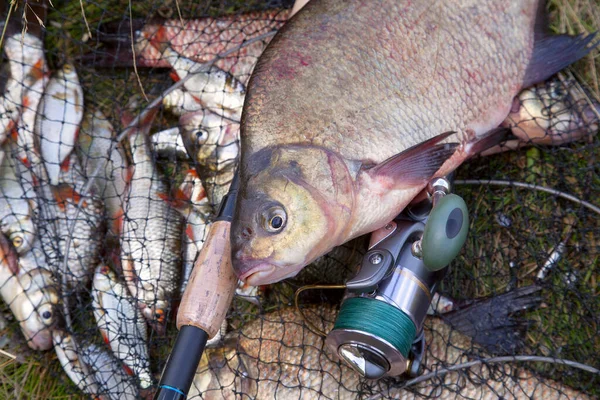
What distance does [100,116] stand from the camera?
119 inches

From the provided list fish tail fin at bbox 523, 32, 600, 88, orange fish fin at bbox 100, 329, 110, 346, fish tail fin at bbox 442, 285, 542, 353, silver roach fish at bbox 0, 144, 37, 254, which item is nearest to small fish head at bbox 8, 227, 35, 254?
silver roach fish at bbox 0, 144, 37, 254

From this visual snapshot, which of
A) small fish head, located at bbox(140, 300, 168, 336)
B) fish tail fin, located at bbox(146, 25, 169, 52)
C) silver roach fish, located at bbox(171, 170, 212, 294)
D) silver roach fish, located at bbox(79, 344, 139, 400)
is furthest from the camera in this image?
fish tail fin, located at bbox(146, 25, 169, 52)

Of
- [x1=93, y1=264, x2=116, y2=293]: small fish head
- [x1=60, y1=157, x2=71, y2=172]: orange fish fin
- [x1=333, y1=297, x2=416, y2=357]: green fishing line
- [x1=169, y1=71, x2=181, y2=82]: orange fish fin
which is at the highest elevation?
[x1=169, y1=71, x2=181, y2=82]: orange fish fin

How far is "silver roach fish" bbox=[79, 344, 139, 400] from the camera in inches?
97.1

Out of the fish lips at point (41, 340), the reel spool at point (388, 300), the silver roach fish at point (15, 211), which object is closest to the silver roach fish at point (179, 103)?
the silver roach fish at point (15, 211)

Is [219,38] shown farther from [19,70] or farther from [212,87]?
[19,70]

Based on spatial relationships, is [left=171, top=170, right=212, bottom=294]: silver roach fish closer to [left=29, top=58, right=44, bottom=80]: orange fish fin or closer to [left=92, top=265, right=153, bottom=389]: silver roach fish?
[left=92, top=265, right=153, bottom=389]: silver roach fish

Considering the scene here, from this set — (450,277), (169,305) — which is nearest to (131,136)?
(169,305)

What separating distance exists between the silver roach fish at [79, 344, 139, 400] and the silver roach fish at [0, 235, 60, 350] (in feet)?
0.71

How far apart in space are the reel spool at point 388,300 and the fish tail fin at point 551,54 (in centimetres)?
73

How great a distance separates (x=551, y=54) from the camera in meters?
2.37

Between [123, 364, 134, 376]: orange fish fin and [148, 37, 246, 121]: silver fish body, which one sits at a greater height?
[148, 37, 246, 121]: silver fish body

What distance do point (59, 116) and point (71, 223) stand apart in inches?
22.5

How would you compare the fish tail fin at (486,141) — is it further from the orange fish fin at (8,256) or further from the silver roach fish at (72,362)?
Answer: the orange fish fin at (8,256)
